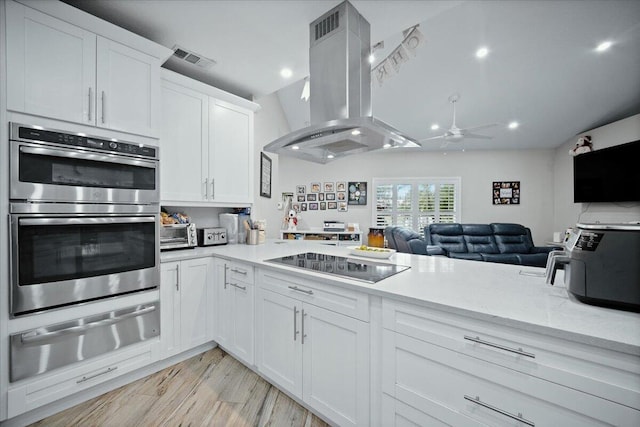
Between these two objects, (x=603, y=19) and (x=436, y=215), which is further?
(x=436, y=215)

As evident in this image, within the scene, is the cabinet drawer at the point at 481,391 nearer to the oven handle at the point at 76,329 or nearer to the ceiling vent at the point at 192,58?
the oven handle at the point at 76,329

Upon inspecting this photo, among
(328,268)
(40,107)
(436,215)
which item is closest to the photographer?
(40,107)

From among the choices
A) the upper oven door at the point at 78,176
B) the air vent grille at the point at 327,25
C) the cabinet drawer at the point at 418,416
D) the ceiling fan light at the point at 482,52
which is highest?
the ceiling fan light at the point at 482,52

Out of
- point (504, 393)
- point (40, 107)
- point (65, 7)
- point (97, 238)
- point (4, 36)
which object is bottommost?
point (504, 393)

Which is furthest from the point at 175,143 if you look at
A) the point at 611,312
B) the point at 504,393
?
the point at 611,312

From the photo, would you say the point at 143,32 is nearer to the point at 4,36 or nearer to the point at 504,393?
the point at 4,36

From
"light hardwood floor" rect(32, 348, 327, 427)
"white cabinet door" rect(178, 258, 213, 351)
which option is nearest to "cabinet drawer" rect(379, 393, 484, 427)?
"light hardwood floor" rect(32, 348, 327, 427)

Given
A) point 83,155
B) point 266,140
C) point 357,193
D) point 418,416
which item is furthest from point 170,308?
point 357,193

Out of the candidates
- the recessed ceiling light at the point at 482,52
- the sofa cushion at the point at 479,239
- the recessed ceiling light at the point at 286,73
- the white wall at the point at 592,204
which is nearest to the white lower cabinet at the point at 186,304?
the recessed ceiling light at the point at 286,73

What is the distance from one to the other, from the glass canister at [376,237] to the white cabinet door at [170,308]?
14.7 ft

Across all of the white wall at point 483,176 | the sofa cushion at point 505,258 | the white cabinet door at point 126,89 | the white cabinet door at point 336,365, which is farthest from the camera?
the white wall at point 483,176

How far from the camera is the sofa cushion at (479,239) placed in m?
4.88

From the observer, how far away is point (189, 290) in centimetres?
204

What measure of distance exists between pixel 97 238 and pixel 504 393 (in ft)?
7.15
